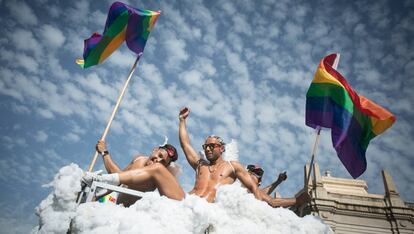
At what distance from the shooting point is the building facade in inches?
465

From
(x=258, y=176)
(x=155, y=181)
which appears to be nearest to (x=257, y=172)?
(x=258, y=176)

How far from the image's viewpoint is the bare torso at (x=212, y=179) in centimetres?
335

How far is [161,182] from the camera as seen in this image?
3070 millimetres

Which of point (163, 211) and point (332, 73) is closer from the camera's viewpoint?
point (163, 211)

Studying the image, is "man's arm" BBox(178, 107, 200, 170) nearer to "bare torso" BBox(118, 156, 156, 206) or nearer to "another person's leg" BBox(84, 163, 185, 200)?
"bare torso" BBox(118, 156, 156, 206)

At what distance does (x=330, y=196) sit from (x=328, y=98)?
1009 cm

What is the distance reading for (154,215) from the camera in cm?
224

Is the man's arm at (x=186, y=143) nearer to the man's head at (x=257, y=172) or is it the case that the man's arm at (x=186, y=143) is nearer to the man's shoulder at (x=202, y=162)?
the man's shoulder at (x=202, y=162)

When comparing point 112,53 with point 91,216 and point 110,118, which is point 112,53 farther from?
point 91,216

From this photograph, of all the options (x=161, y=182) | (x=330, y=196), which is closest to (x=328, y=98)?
(x=161, y=182)

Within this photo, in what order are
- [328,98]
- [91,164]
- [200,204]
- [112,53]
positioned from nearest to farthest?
1. [200,204]
2. [91,164]
3. [328,98]
4. [112,53]

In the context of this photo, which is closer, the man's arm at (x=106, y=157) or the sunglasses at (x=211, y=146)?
the man's arm at (x=106, y=157)

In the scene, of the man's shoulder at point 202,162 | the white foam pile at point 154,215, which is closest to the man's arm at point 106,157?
the man's shoulder at point 202,162

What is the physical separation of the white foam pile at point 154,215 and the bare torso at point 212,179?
2.08 ft
